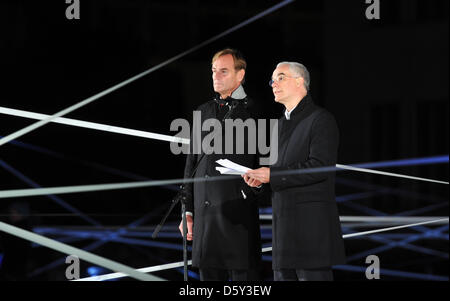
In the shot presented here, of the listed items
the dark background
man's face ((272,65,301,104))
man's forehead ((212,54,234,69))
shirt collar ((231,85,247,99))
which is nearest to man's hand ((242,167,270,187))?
man's face ((272,65,301,104))

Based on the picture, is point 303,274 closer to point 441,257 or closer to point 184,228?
point 184,228

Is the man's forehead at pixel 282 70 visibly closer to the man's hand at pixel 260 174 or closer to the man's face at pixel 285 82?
the man's face at pixel 285 82

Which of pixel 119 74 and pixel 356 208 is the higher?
pixel 119 74

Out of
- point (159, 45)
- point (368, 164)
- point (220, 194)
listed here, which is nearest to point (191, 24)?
point (159, 45)

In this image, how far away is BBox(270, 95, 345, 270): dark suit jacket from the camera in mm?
4762

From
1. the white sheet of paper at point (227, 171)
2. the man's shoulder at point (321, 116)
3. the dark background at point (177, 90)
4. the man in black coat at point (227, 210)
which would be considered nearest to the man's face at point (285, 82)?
the man's shoulder at point (321, 116)

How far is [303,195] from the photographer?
15.8 ft

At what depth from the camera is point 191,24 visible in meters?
16.4

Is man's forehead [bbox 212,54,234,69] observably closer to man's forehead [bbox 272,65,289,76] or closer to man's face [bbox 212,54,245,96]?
man's face [bbox 212,54,245,96]

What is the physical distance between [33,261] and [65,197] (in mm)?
3290

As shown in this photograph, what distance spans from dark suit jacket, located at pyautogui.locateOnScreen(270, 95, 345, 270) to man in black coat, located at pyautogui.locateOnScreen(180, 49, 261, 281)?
0.33m

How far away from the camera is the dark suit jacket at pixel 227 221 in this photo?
203 inches

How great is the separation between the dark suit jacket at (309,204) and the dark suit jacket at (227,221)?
322 mm

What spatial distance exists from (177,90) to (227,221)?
947cm
